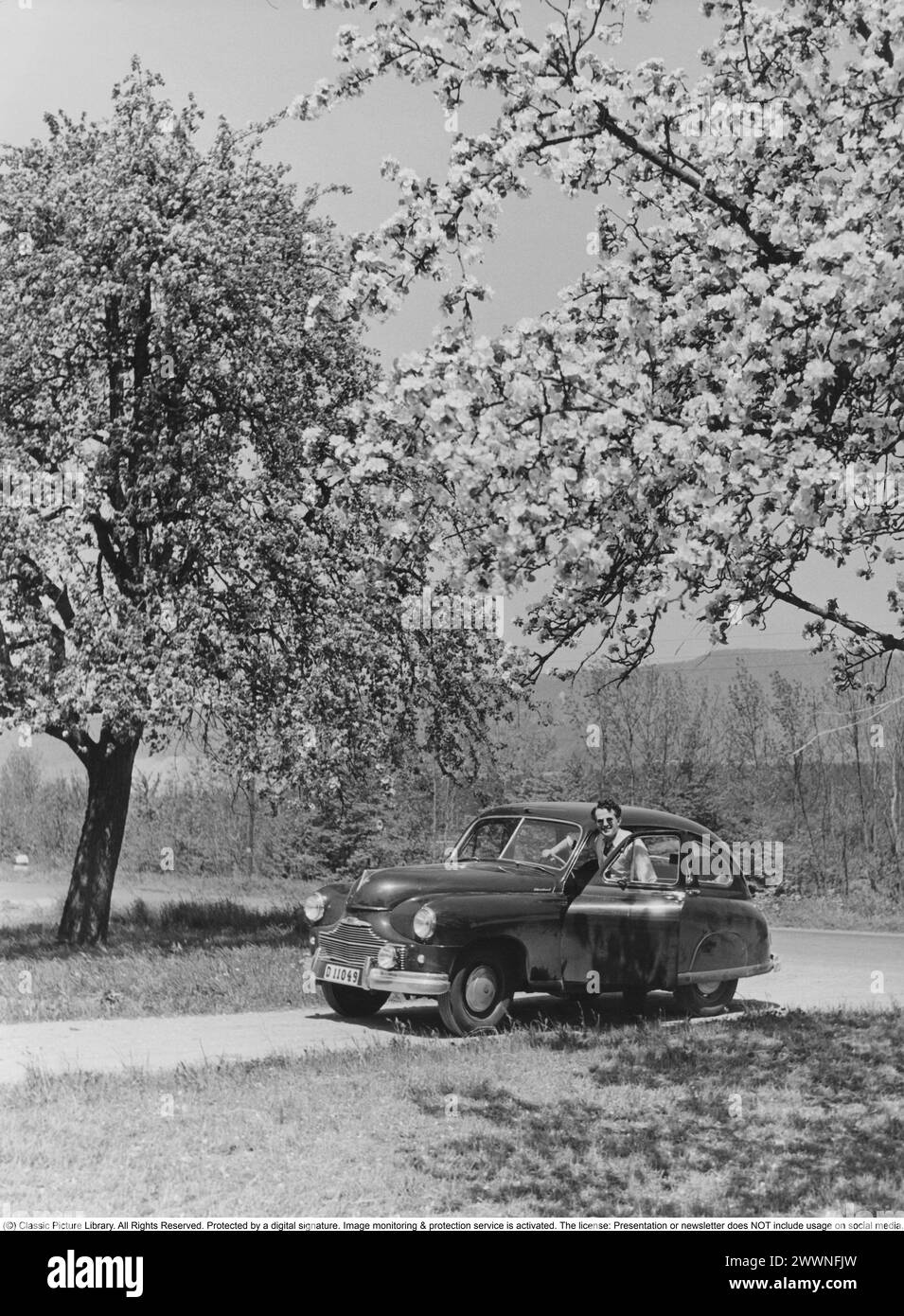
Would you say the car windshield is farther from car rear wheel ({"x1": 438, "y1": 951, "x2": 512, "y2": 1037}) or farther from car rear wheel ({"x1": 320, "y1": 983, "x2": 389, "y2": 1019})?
car rear wheel ({"x1": 320, "y1": 983, "x2": 389, "y2": 1019})

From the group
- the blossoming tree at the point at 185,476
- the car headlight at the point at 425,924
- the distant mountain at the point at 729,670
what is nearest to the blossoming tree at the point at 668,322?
the car headlight at the point at 425,924

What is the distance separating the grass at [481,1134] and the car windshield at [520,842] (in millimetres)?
1964

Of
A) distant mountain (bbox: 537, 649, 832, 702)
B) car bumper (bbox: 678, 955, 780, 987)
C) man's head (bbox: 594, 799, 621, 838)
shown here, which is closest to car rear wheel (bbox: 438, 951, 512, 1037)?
man's head (bbox: 594, 799, 621, 838)

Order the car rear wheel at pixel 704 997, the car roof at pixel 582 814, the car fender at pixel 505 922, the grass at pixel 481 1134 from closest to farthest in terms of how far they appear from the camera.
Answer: the grass at pixel 481 1134
the car fender at pixel 505 922
the car roof at pixel 582 814
the car rear wheel at pixel 704 997

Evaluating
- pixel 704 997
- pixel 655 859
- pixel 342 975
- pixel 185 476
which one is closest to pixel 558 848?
pixel 655 859

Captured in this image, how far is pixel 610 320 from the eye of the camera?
858cm

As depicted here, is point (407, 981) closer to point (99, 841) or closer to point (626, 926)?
point (626, 926)

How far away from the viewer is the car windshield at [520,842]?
1200 centimetres

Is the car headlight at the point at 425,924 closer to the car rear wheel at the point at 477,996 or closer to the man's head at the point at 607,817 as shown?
the car rear wheel at the point at 477,996

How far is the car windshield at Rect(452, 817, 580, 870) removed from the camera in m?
12.0

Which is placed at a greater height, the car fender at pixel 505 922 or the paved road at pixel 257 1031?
the car fender at pixel 505 922

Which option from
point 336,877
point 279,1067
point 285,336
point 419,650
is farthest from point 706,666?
point 279,1067
